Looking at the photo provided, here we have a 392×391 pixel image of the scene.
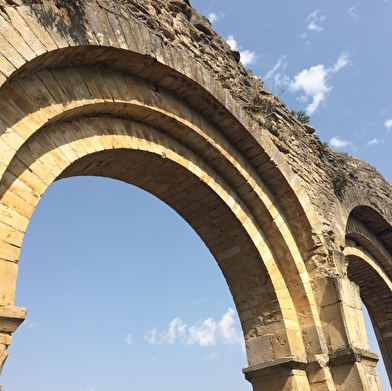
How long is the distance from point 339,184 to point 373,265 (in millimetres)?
2351

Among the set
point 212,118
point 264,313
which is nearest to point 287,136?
point 212,118

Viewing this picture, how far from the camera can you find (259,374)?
5320mm

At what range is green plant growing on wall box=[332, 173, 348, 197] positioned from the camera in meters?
7.39

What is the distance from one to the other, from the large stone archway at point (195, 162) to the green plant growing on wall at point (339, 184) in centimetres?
22

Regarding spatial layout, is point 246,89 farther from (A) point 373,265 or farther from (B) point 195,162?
(A) point 373,265

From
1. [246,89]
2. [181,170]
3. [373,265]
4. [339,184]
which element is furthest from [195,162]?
[373,265]

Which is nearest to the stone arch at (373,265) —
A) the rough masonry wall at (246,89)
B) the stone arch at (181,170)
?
the rough masonry wall at (246,89)

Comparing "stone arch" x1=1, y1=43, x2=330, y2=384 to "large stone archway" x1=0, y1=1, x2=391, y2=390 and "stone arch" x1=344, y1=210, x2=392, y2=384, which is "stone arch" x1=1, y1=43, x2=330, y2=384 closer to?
"large stone archway" x1=0, y1=1, x2=391, y2=390

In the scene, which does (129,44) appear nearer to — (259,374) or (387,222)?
(259,374)

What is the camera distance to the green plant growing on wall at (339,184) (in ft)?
24.3

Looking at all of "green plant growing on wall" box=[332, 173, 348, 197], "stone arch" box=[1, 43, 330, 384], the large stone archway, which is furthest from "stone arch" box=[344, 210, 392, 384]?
"stone arch" box=[1, 43, 330, 384]

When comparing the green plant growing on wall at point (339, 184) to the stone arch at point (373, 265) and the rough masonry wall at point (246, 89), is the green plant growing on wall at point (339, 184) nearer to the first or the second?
the rough masonry wall at point (246, 89)

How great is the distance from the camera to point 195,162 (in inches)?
218

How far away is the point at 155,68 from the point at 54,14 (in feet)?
4.26
